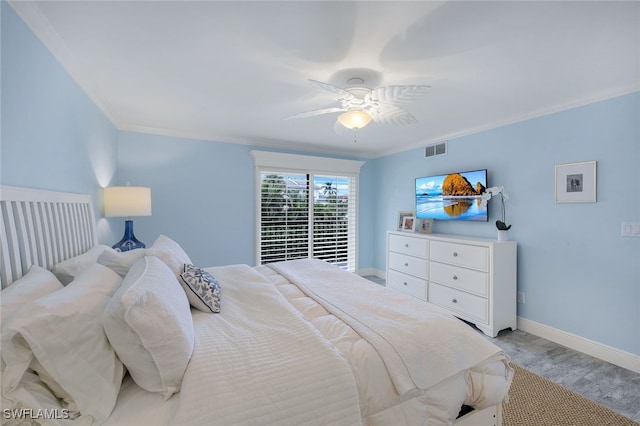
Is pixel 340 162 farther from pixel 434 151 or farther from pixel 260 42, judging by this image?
pixel 260 42

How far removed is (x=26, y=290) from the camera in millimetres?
1091

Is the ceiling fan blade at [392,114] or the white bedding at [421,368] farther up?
the ceiling fan blade at [392,114]

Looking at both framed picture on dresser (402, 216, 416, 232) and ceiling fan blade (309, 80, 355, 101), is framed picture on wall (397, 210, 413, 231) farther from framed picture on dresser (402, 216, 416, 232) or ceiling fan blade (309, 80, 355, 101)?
ceiling fan blade (309, 80, 355, 101)

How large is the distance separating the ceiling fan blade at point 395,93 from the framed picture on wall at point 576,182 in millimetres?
1906

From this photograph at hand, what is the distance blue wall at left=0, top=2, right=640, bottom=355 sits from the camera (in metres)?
1.53

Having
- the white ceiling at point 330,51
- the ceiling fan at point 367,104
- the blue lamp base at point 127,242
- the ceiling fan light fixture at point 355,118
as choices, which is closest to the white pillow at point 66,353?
the white ceiling at point 330,51

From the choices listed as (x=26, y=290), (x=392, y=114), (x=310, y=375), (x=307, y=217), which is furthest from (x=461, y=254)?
(x=26, y=290)

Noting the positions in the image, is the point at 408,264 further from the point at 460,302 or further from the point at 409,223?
the point at 460,302

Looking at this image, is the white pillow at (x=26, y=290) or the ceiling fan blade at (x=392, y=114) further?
the ceiling fan blade at (x=392, y=114)

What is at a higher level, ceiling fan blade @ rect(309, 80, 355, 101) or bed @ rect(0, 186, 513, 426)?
ceiling fan blade @ rect(309, 80, 355, 101)

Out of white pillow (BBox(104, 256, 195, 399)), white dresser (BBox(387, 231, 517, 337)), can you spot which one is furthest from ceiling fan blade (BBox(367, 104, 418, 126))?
white pillow (BBox(104, 256, 195, 399))

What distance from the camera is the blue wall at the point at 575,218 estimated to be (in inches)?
90.7

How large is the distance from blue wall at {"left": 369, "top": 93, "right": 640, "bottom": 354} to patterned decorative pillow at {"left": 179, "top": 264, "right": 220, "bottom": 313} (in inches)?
126

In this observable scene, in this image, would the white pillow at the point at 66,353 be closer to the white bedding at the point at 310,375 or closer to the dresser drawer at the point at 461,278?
the white bedding at the point at 310,375
